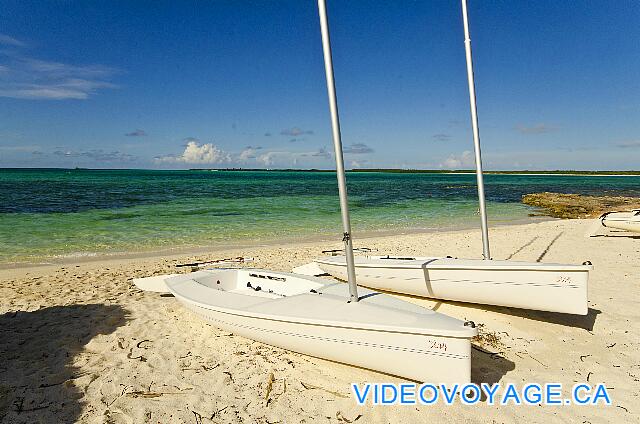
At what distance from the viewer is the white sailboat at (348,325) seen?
5055mm

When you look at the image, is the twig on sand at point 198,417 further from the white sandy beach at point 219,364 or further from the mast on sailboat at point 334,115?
the mast on sailboat at point 334,115

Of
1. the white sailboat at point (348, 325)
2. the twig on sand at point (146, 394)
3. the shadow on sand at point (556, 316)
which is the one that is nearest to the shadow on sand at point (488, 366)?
the white sailboat at point (348, 325)

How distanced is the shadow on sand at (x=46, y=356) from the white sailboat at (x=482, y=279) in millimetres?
5877

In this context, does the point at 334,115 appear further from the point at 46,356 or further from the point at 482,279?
the point at 46,356

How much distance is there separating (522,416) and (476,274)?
3.51 m

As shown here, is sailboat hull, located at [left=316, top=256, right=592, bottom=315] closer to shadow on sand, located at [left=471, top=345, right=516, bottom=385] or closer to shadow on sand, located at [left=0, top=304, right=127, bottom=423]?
shadow on sand, located at [left=471, top=345, right=516, bottom=385]

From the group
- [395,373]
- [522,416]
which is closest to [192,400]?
[395,373]

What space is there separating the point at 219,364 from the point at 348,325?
249 cm

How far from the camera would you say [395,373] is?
18.1ft

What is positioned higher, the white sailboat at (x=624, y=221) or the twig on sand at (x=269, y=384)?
the white sailboat at (x=624, y=221)

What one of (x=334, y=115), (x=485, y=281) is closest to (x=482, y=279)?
(x=485, y=281)

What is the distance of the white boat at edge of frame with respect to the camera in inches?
198

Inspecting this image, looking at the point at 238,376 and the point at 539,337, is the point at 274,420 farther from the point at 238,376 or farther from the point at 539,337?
the point at 539,337

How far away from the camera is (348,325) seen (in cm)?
550
